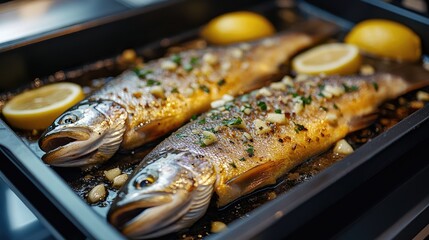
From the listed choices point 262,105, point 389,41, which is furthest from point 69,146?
point 389,41

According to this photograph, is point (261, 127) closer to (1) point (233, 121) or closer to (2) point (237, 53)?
(1) point (233, 121)

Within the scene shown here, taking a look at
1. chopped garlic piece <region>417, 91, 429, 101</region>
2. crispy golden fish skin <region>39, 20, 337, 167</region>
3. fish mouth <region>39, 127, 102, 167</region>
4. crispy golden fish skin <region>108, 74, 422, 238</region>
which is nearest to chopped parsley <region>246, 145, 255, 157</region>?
crispy golden fish skin <region>108, 74, 422, 238</region>

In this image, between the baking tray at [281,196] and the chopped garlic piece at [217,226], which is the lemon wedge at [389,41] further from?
the chopped garlic piece at [217,226]

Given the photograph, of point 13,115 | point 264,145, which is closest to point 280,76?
point 264,145

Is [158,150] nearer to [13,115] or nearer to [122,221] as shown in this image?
[122,221]

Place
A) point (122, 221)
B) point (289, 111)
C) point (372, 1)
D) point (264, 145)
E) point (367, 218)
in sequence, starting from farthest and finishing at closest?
point (372, 1) < point (289, 111) < point (264, 145) < point (367, 218) < point (122, 221)

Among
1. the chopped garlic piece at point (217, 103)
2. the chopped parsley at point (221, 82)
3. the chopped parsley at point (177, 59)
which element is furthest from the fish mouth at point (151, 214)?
the chopped parsley at point (177, 59)

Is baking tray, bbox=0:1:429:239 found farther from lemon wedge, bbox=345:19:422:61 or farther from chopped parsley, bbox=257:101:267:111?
lemon wedge, bbox=345:19:422:61
